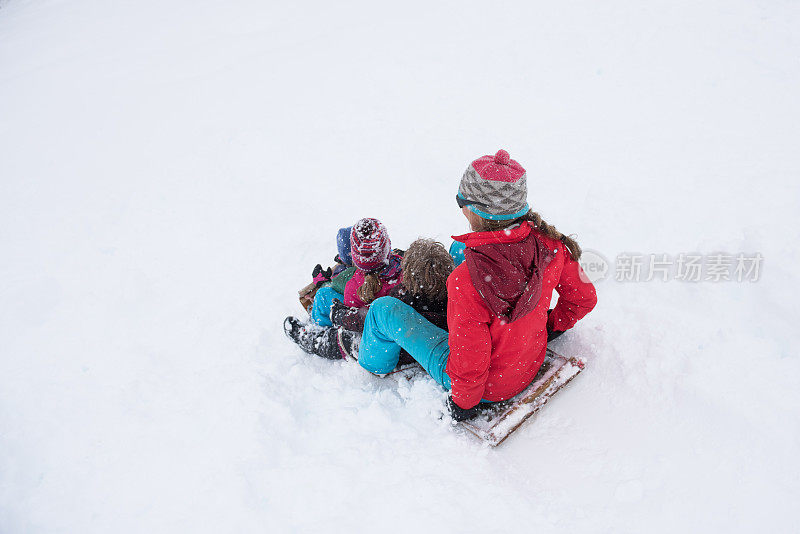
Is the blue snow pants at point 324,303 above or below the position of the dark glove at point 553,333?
above

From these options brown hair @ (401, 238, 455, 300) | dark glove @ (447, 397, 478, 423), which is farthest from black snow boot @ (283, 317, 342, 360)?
dark glove @ (447, 397, 478, 423)

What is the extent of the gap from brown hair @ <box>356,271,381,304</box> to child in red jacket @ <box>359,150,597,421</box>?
19cm

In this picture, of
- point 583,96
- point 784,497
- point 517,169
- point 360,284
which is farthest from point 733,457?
point 583,96

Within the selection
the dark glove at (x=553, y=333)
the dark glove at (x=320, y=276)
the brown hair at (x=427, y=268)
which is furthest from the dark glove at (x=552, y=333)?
the dark glove at (x=320, y=276)

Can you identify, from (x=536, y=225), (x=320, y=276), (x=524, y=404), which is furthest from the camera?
(x=320, y=276)

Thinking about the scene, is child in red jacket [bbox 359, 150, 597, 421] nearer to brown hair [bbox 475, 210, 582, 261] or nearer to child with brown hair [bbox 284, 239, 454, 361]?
brown hair [bbox 475, 210, 582, 261]

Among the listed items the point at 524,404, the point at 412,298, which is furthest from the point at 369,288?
the point at 524,404

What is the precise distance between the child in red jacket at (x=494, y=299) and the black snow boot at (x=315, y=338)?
1.92ft

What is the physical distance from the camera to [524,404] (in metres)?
2.75

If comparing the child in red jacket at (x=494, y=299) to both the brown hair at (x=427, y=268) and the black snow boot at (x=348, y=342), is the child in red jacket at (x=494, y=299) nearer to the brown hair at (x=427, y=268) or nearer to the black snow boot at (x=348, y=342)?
the brown hair at (x=427, y=268)

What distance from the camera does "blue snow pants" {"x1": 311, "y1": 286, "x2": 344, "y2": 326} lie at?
10.9ft

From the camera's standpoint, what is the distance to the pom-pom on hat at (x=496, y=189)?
2.12 m

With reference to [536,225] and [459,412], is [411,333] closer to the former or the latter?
[459,412]

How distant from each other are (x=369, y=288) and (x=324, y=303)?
1.69 ft
